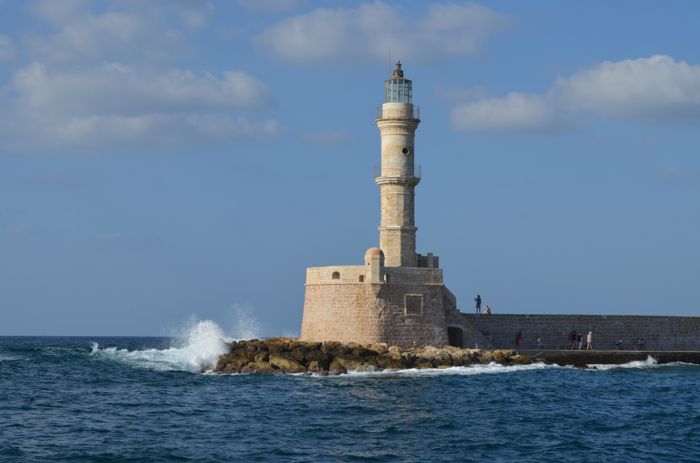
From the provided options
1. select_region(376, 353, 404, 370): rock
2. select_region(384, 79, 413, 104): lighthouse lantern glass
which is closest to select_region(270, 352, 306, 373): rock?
select_region(376, 353, 404, 370): rock

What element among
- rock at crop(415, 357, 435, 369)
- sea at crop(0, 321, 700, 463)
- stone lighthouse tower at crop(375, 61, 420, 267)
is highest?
stone lighthouse tower at crop(375, 61, 420, 267)

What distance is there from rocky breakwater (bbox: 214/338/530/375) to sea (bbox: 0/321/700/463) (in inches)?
25.4

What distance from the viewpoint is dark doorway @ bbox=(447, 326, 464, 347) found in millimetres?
38938

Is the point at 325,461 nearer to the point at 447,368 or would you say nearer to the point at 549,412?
the point at 549,412

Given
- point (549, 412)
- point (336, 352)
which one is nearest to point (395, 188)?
point (336, 352)

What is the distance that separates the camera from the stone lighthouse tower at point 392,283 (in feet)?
122

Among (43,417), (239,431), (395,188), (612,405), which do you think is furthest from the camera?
(395,188)

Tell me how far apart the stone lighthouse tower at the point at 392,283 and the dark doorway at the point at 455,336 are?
4 centimetres

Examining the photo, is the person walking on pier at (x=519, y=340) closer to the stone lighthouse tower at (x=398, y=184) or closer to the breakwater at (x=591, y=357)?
the breakwater at (x=591, y=357)

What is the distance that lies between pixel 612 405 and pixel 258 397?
31.0 feet

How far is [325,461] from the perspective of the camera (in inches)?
774

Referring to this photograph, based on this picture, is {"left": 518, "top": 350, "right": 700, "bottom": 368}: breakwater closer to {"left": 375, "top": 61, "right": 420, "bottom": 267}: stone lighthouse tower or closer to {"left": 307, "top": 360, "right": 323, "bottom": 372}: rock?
{"left": 375, "top": 61, "right": 420, "bottom": 267}: stone lighthouse tower

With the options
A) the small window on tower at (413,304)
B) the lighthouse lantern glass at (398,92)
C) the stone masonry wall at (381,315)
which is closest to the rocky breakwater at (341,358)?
the stone masonry wall at (381,315)

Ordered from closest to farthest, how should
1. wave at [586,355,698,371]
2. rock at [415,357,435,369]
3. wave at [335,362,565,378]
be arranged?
wave at [335,362,565,378]
rock at [415,357,435,369]
wave at [586,355,698,371]
